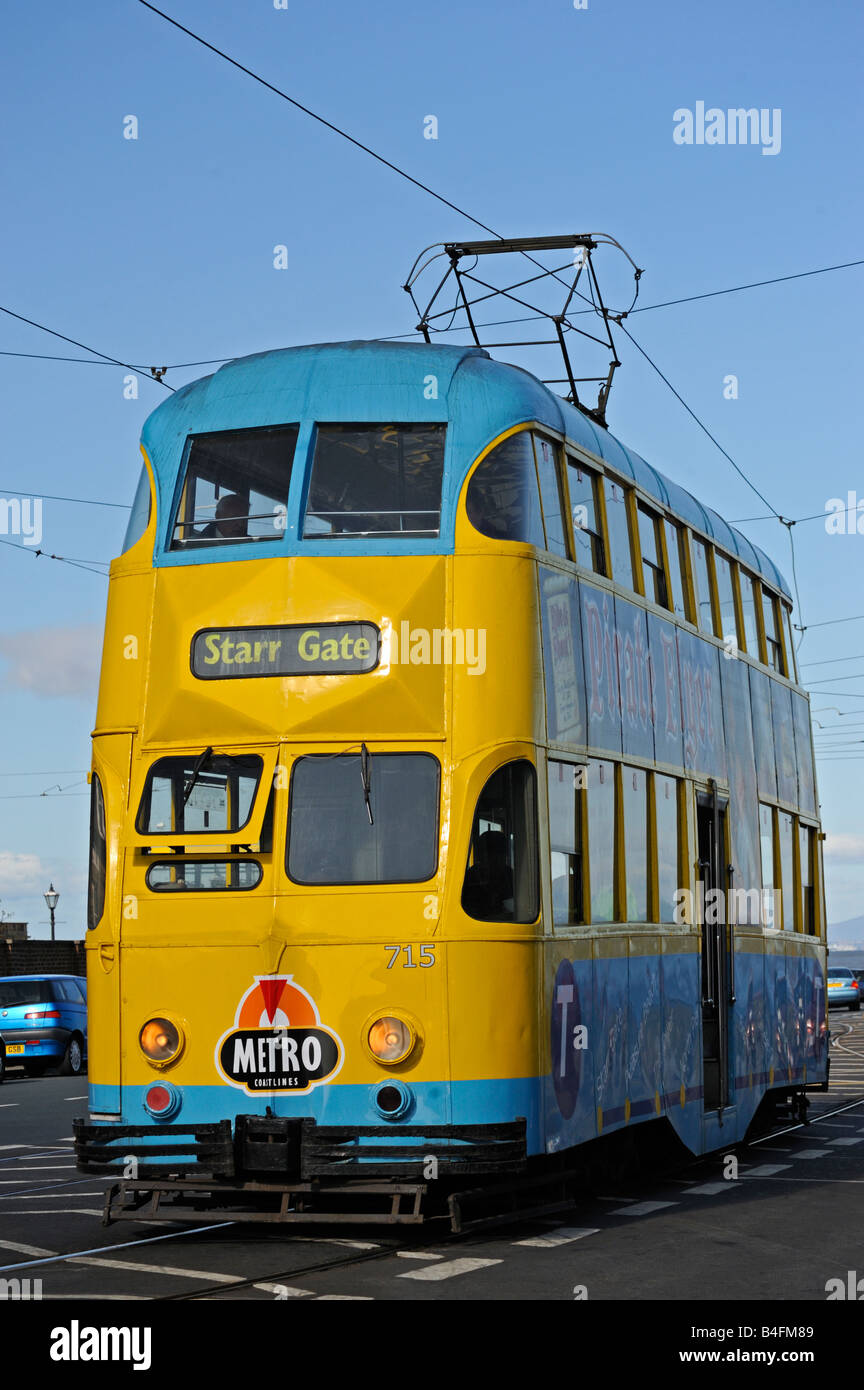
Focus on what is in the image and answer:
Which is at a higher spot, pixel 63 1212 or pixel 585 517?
pixel 585 517

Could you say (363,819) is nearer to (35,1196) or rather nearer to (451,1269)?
(451,1269)

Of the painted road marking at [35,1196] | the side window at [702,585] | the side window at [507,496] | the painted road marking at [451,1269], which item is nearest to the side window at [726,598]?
the side window at [702,585]

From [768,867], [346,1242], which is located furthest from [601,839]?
[768,867]

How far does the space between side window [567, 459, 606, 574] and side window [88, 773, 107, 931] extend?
3163mm

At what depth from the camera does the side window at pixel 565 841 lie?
34.9ft

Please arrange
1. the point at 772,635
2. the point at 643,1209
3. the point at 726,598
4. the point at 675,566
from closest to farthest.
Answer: the point at 643,1209 → the point at 675,566 → the point at 726,598 → the point at 772,635

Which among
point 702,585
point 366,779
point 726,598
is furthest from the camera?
point 726,598

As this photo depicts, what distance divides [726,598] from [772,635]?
2.09 meters

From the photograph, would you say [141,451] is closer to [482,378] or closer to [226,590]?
[226,590]

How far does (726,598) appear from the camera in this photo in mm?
15789

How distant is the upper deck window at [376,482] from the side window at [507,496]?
224 millimetres

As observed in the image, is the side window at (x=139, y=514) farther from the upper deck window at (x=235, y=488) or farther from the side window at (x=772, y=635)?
the side window at (x=772, y=635)
